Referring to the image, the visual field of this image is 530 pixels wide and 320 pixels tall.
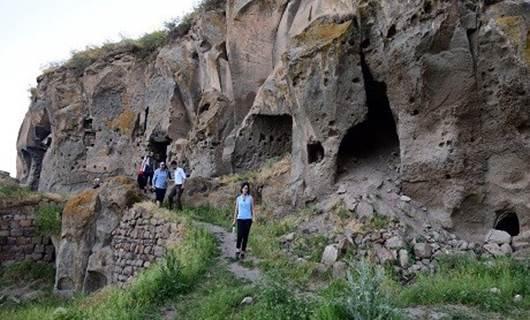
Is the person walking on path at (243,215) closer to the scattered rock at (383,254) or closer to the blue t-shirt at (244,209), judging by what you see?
the blue t-shirt at (244,209)

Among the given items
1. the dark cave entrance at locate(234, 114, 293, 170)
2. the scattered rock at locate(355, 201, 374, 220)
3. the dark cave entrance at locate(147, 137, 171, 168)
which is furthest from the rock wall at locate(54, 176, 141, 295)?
the dark cave entrance at locate(147, 137, 171, 168)

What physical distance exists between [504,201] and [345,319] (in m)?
5.25

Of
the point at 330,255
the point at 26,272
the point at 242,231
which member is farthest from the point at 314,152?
the point at 26,272

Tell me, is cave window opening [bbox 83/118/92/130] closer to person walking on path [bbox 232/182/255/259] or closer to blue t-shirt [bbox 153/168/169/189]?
blue t-shirt [bbox 153/168/169/189]

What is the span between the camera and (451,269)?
27.9 feet

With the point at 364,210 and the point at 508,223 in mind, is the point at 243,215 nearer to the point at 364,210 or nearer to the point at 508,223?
the point at 364,210

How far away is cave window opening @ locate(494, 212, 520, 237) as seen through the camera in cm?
975

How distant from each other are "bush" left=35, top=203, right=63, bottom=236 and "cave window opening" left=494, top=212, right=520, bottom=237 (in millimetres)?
13016

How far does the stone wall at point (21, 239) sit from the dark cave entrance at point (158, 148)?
5361 millimetres

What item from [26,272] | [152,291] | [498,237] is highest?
[498,237]

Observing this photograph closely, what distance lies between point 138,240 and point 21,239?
22.0 ft

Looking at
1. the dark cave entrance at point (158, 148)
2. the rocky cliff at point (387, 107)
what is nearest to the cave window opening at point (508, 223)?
the rocky cliff at point (387, 107)

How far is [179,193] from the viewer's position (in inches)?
564

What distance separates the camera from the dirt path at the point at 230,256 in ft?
29.8
